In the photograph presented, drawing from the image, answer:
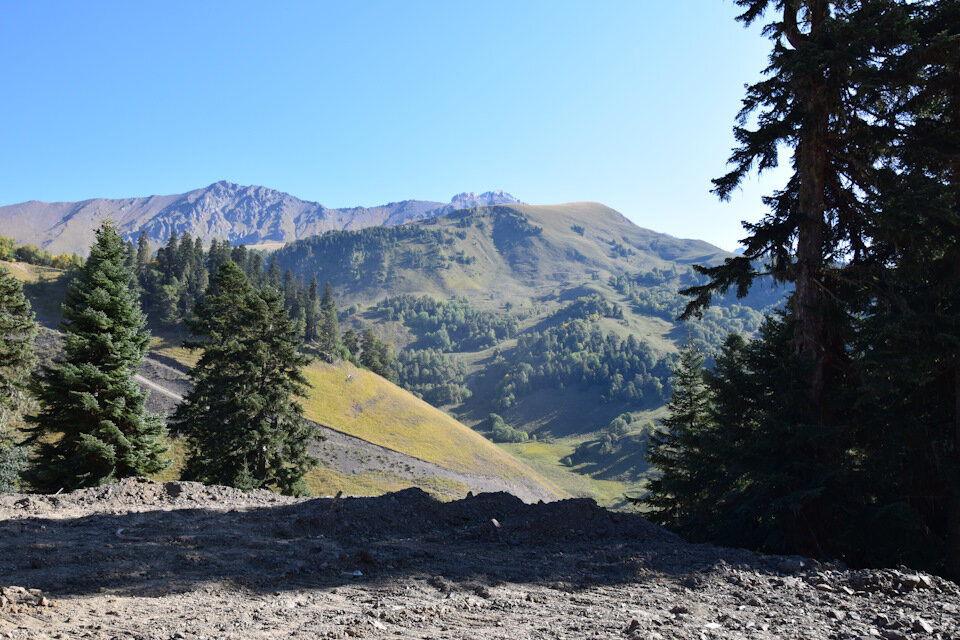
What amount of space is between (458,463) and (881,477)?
259 ft

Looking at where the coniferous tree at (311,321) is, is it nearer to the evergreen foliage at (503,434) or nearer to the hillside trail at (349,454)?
the hillside trail at (349,454)

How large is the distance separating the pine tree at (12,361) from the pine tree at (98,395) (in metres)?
7.04

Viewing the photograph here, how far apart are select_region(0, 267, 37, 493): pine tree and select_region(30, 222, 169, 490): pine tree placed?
23.1ft

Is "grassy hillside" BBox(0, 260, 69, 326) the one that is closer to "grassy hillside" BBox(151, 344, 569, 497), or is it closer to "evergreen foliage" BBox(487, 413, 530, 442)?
"grassy hillside" BBox(151, 344, 569, 497)

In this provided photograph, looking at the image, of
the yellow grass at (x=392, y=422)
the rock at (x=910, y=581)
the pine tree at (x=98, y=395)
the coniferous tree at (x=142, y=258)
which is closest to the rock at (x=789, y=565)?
the rock at (x=910, y=581)

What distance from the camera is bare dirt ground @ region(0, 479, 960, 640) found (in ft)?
20.1

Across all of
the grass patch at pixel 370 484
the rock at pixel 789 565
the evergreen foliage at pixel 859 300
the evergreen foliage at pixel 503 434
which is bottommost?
the evergreen foliage at pixel 503 434

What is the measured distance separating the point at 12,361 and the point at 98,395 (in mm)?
11042

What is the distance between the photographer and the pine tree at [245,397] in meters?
26.6

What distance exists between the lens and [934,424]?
12.1 metres


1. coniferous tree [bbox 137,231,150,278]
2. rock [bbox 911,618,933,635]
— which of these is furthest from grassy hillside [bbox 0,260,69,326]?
rock [bbox 911,618,933,635]

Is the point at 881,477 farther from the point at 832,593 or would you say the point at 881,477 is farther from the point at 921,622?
the point at 921,622

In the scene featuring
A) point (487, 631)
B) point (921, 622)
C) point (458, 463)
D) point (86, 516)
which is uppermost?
point (921, 622)

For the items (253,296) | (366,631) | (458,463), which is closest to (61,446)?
(253,296)
